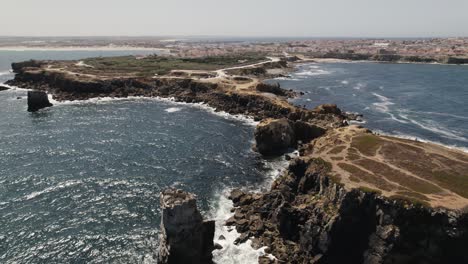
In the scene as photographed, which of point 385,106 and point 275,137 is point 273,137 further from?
point 385,106

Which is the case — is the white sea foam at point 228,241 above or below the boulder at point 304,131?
below

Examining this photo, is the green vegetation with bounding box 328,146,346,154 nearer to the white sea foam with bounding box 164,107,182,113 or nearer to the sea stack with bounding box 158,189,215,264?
the sea stack with bounding box 158,189,215,264

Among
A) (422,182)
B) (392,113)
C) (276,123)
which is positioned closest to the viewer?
(422,182)

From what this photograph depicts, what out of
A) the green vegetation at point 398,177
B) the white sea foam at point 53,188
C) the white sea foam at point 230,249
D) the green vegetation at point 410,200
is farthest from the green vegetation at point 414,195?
the white sea foam at point 53,188

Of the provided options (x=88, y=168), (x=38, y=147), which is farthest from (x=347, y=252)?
(x=38, y=147)

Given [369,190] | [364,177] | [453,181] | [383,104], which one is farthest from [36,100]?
[453,181]

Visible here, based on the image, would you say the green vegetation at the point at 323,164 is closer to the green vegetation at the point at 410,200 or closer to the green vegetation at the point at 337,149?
the green vegetation at the point at 337,149

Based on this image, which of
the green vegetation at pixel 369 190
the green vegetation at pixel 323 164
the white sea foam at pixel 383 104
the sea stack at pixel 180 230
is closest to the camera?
the sea stack at pixel 180 230

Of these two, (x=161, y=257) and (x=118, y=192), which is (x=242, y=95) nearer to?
(x=118, y=192)
